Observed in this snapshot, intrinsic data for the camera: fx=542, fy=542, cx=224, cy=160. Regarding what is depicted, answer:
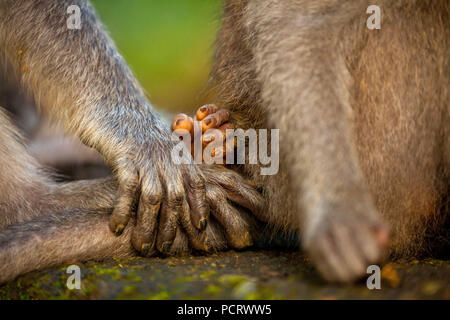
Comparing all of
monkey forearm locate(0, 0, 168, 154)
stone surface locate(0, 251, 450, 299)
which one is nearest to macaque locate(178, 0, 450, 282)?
stone surface locate(0, 251, 450, 299)

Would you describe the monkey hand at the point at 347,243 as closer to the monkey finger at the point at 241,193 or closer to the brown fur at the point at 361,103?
the brown fur at the point at 361,103

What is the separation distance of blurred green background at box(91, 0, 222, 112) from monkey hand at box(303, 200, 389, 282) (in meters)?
3.62

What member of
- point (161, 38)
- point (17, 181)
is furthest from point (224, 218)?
point (161, 38)

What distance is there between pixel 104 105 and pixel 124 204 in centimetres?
52

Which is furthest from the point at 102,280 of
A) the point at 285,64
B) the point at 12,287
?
the point at 285,64

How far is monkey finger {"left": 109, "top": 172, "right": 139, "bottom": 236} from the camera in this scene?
6.16 feet

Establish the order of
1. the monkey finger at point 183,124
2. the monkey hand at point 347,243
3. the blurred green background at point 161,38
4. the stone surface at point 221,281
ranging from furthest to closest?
the blurred green background at point 161,38 < the monkey finger at point 183,124 < the stone surface at point 221,281 < the monkey hand at point 347,243

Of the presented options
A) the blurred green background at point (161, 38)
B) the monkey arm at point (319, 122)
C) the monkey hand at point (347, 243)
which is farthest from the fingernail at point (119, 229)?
the blurred green background at point (161, 38)

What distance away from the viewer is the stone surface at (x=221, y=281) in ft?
4.79

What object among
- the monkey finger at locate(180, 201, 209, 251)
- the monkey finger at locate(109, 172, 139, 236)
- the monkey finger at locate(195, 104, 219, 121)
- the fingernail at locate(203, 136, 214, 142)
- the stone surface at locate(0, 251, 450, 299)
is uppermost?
the monkey finger at locate(195, 104, 219, 121)

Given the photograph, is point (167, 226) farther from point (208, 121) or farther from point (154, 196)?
point (208, 121)

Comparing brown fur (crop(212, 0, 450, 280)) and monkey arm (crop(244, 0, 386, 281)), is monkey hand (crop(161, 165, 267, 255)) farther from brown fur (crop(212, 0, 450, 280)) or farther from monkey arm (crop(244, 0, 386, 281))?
monkey arm (crop(244, 0, 386, 281))

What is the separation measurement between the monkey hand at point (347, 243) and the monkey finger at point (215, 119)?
804mm

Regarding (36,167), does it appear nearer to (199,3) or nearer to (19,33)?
(19,33)
